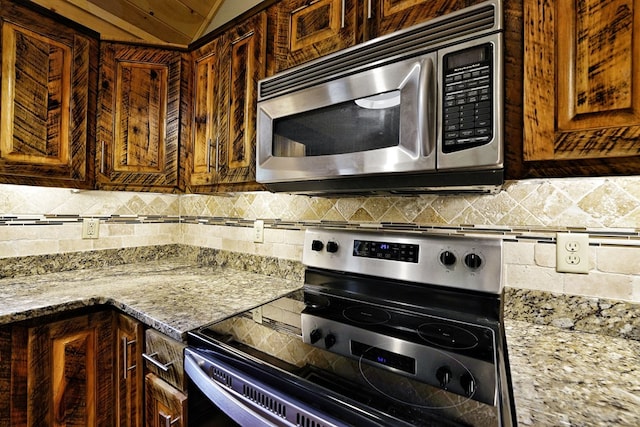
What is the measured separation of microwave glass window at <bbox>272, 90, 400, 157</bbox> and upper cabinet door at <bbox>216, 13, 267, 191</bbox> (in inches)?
8.6

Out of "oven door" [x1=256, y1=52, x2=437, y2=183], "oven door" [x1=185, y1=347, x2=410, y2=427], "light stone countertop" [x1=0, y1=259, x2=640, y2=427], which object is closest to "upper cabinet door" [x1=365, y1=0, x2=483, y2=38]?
"oven door" [x1=256, y1=52, x2=437, y2=183]

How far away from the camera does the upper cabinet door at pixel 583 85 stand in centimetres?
66

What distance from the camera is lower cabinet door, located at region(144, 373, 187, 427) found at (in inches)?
35.1

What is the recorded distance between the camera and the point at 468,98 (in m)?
0.76

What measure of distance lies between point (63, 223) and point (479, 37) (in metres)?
1.95

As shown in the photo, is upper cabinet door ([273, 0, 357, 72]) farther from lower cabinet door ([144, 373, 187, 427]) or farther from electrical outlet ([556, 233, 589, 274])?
lower cabinet door ([144, 373, 187, 427])

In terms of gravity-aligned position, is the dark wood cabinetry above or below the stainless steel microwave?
below

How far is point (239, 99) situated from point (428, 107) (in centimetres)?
85

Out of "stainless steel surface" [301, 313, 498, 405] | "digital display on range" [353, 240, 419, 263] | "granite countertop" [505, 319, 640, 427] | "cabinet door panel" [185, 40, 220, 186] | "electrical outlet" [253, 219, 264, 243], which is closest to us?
"granite countertop" [505, 319, 640, 427]

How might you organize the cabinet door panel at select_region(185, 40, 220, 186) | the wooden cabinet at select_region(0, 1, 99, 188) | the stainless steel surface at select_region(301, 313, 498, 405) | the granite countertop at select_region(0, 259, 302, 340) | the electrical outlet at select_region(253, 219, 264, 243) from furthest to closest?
the electrical outlet at select_region(253, 219, 264, 243)
the cabinet door panel at select_region(185, 40, 220, 186)
the wooden cabinet at select_region(0, 1, 99, 188)
the granite countertop at select_region(0, 259, 302, 340)
the stainless steel surface at select_region(301, 313, 498, 405)

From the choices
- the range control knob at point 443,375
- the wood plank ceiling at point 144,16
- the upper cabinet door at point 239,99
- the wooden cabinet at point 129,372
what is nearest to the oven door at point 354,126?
the upper cabinet door at point 239,99

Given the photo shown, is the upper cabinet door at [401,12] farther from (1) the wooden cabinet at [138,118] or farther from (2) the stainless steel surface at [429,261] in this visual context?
(1) the wooden cabinet at [138,118]

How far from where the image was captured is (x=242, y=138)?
131cm

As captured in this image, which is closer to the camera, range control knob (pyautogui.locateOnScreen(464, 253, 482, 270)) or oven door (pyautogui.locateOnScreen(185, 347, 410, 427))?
oven door (pyautogui.locateOnScreen(185, 347, 410, 427))
